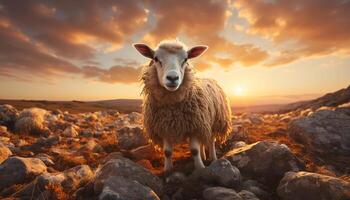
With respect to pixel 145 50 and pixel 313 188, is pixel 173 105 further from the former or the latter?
pixel 313 188

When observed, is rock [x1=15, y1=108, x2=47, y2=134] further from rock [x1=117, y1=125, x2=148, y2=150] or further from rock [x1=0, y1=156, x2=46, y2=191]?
rock [x1=0, y1=156, x2=46, y2=191]

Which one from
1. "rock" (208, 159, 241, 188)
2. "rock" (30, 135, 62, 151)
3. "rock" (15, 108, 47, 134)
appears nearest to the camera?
"rock" (208, 159, 241, 188)

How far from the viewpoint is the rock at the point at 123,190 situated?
391 centimetres

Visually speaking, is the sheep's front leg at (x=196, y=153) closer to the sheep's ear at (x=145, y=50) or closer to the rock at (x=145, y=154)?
the rock at (x=145, y=154)

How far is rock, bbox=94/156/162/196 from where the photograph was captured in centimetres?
464

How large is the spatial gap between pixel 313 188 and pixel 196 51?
14.7ft

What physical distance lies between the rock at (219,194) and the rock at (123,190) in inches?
33.0

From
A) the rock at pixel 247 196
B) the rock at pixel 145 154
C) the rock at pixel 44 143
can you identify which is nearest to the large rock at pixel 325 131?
the rock at pixel 247 196

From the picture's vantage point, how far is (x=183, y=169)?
630 cm

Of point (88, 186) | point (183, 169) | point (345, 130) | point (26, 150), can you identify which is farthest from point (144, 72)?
point (345, 130)

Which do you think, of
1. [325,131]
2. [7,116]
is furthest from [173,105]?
[7,116]

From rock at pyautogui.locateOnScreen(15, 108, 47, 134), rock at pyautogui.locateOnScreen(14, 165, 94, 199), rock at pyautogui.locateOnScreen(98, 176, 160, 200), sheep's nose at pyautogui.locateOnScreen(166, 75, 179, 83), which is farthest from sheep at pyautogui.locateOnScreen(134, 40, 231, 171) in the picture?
rock at pyautogui.locateOnScreen(15, 108, 47, 134)

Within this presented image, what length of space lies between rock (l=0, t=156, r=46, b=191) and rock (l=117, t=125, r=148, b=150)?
163 inches

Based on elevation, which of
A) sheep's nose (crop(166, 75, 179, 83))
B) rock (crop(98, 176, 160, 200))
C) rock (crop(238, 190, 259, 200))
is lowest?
rock (crop(238, 190, 259, 200))
